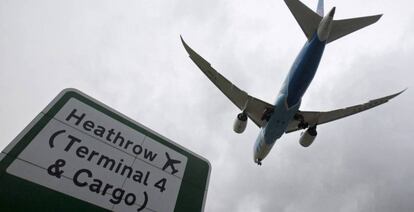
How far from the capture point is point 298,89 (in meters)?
13.6

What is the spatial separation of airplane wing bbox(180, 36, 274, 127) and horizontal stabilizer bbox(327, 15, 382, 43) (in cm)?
601

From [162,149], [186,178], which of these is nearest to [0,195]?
[162,149]

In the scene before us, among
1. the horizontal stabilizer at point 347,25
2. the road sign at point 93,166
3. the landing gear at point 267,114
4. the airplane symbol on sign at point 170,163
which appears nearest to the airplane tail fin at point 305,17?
the horizontal stabilizer at point 347,25

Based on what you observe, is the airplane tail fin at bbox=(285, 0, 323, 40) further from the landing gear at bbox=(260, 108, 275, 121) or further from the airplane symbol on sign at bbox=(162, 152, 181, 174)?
the airplane symbol on sign at bbox=(162, 152, 181, 174)

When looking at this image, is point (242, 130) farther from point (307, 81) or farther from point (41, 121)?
point (41, 121)

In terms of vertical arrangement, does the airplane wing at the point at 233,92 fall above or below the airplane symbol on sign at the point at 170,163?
above

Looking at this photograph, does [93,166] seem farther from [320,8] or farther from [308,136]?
[320,8]

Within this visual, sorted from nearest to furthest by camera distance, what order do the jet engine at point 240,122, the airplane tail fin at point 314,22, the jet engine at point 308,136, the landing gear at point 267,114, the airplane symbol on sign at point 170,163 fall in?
the airplane symbol on sign at point 170,163, the airplane tail fin at point 314,22, the jet engine at point 240,122, the landing gear at point 267,114, the jet engine at point 308,136

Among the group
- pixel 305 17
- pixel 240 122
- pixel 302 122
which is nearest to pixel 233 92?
pixel 240 122

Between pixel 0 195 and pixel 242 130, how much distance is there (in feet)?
48.8

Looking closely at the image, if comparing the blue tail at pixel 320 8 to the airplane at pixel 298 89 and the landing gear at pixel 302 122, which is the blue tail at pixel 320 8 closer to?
the airplane at pixel 298 89

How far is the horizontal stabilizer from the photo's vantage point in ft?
41.7

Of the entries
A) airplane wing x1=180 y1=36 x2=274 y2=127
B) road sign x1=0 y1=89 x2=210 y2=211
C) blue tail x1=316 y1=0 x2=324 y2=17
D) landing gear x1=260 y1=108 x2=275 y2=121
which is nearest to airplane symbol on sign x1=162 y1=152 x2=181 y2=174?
road sign x1=0 y1=89 x2=210 y2=211

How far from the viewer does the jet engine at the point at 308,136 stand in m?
16.6
